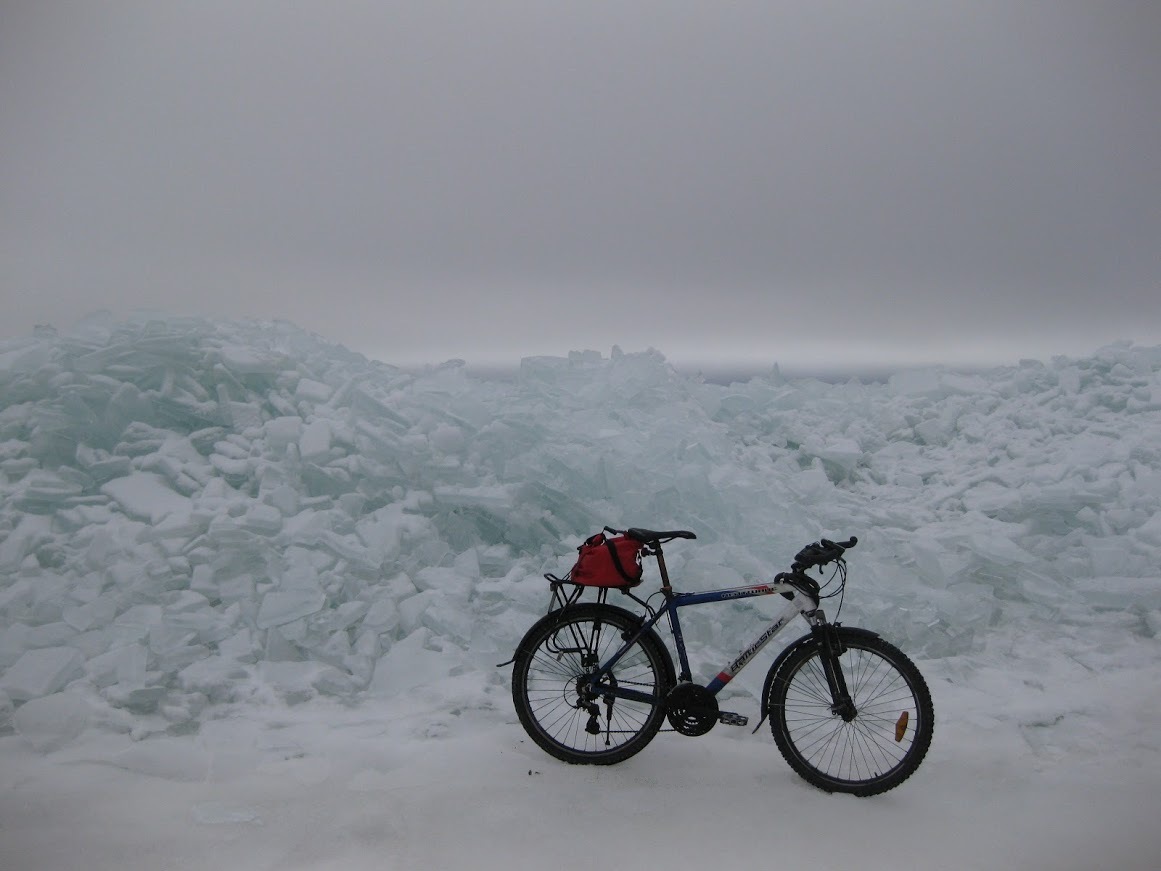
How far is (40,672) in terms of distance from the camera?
4.37m

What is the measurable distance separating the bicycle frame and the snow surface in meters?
0.43

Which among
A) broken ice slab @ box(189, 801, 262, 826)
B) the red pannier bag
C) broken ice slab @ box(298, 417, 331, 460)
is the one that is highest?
broken ice slab @ box(298, 417, 331, 460)

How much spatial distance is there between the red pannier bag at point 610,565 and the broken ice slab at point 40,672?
126 inches

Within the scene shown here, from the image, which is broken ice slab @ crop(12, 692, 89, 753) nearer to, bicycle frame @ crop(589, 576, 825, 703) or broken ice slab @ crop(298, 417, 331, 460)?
broken ice slab @ crop(298, 417, 331, 460)

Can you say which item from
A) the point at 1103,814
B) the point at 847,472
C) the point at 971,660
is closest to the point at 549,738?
the point at 1103,814

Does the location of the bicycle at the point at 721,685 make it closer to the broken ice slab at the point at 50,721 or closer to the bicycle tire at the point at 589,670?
the bicycle tire at the point at 589,670

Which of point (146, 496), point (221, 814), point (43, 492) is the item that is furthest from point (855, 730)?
point (43, 492)

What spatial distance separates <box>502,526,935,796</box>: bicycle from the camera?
3.68 m

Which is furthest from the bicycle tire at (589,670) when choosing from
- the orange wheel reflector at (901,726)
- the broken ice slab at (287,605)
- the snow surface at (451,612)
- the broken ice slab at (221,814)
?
the broken ice slab at (287,605)

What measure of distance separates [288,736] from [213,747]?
0.38m

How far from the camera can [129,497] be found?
5844mm

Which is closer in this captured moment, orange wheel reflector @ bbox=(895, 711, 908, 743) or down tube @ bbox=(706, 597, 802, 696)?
orange wheel reflector @ bbox=(895, 711, 908, 743)

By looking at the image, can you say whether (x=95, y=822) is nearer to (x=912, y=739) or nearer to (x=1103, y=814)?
(x=912, y=739)

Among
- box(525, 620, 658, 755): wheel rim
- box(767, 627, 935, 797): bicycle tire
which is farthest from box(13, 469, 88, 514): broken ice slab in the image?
box(767, 627, 935, 797): bicycle tire
